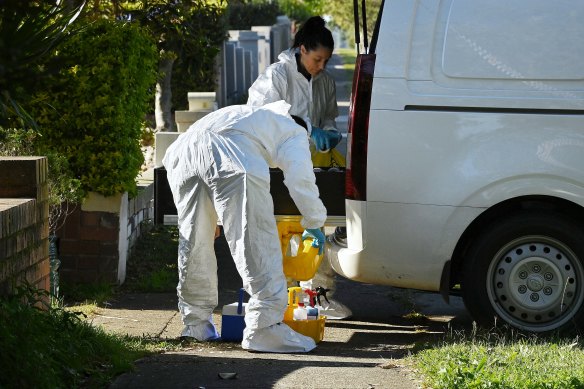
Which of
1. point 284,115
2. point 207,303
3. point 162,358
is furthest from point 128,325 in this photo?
point 284,115

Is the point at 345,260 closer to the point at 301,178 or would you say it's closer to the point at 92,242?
the point at 301,178

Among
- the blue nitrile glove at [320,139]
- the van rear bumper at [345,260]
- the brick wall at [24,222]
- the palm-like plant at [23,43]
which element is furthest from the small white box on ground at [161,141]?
the palm-like plant at [23,43]

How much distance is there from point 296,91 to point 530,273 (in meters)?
2.13

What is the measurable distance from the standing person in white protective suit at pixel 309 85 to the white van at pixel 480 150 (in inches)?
42.9

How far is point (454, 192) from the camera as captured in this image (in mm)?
6438

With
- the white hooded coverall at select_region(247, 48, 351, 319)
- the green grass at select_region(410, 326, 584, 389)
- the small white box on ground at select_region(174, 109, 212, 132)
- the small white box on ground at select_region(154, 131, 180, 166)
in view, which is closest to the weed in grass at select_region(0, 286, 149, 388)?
the green grass at select_region(410, 326, 584, 389)

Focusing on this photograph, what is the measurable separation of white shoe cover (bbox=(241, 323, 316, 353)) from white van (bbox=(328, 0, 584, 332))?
2.22ft

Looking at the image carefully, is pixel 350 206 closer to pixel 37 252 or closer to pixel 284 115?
pixel 284 115

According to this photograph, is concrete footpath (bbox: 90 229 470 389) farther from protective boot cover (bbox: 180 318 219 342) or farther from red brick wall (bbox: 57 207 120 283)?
red brick wall (bbox: 57 207 120 283)

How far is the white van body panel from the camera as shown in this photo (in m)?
6.34

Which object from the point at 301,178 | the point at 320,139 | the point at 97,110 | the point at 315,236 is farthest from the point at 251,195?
the point at 97,110

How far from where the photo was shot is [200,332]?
263 inches

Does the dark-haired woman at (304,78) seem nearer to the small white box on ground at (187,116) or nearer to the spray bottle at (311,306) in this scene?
the spray bottle at (311,306)

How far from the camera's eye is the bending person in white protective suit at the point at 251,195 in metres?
6.24
